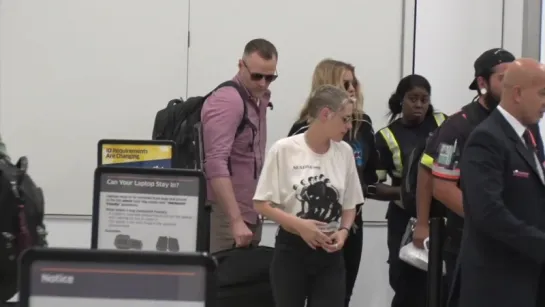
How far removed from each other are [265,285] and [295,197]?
0.61m

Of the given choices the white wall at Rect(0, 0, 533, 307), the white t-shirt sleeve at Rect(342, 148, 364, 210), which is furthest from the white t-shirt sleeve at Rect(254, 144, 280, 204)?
the white wall at Rect(0, 0, 533, 307)

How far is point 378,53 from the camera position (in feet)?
17.1

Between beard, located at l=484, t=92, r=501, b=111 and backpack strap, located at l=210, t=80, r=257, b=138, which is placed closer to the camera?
beard, located at l=484, t=92, r=501, b=111

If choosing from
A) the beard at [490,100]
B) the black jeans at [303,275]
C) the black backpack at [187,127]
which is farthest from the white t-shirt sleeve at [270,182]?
the beard at [490,100]

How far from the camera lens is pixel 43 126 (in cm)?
500

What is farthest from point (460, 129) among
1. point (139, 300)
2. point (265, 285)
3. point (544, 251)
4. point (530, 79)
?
point (139, 300)

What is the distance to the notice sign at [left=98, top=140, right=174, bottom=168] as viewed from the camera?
10.8ft

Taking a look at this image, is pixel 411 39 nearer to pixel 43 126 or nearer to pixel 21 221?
pixel 43 126

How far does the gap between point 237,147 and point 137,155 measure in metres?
0.62

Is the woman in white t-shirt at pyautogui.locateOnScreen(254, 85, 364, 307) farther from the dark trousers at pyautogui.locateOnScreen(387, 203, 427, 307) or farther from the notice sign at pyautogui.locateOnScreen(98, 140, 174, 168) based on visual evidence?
the dark trousers at pyautogui.locateOnScreen(387, 203, 427, 307)

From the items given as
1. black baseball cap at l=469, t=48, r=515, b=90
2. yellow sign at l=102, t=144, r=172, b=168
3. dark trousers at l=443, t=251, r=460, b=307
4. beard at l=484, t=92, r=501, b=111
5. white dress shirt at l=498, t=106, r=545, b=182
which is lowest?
dark trousers at l=443, t=251, r=460, b=307

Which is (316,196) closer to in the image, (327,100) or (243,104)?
(327,100)

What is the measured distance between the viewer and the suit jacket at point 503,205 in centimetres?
266

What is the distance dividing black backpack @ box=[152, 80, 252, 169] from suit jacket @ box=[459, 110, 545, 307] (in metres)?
1.39
